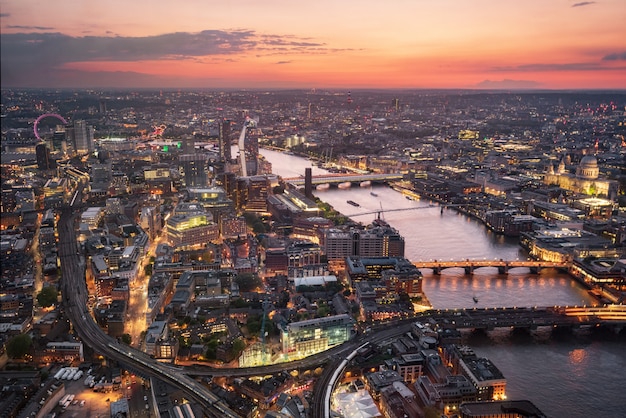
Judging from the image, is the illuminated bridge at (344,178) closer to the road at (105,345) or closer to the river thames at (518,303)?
the river thames at (518,303)

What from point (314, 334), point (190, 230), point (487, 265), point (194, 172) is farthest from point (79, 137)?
point (314, 334)

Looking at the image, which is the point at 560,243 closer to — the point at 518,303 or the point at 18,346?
the point at 518,303

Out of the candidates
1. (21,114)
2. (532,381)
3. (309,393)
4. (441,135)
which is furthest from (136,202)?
(441,135)

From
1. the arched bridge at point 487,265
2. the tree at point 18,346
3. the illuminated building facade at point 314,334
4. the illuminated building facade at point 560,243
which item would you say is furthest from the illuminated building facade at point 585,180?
the tree at point 18,346

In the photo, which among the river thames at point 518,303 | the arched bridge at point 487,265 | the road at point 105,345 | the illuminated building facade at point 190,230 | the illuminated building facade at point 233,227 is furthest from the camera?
the illuminated building facade at point 233,227

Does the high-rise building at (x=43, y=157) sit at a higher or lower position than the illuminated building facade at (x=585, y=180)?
higher

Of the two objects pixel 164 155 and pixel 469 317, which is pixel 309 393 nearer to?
pixel 469 317

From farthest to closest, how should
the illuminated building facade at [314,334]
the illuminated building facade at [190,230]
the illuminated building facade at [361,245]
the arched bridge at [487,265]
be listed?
the illuminated building facade at [190,230] → the illuminated building facade at [361,245] → the arched bridge at [487,265] → the illuminated building facade at [314,334]
